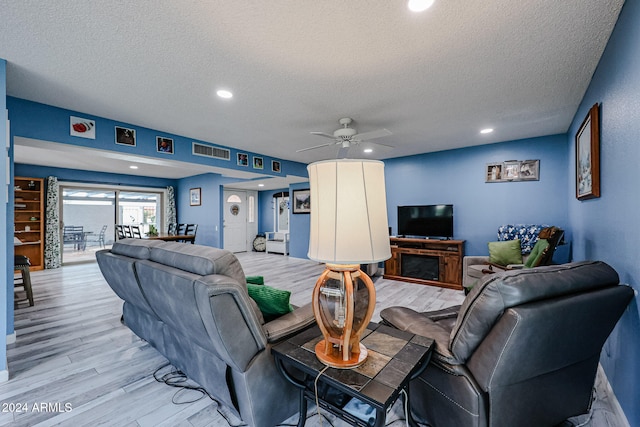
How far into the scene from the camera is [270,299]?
1.66m

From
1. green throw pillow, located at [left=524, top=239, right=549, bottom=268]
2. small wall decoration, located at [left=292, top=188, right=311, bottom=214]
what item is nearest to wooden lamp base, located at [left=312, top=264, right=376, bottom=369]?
green throw pillow, located at [left=524, top=239, right=549, bottom=268]

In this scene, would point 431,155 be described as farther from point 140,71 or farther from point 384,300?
point 140,71

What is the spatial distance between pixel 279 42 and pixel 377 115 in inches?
67.0

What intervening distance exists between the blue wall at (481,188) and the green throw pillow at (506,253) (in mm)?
680

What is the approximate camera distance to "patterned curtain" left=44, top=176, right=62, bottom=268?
6.14 m

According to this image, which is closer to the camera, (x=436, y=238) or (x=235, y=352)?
(x=235, y=352)

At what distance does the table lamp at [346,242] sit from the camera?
1096mm

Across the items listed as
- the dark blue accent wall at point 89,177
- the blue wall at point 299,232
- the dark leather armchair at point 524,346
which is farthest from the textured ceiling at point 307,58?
the dark blue accent wall at point 89,177

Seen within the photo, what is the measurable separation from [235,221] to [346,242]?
7.98 m

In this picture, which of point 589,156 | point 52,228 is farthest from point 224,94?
point 52,228

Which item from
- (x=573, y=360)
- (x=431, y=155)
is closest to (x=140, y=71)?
(x=573, y=360)

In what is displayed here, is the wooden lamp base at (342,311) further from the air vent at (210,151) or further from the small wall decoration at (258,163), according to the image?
the small wall decoration at (258,163)

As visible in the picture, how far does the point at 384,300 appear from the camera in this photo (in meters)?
3.83

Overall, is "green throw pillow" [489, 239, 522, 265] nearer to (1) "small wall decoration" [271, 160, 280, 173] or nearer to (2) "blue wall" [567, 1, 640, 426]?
(2) "blue wall" [567, 1, 640, 426]
